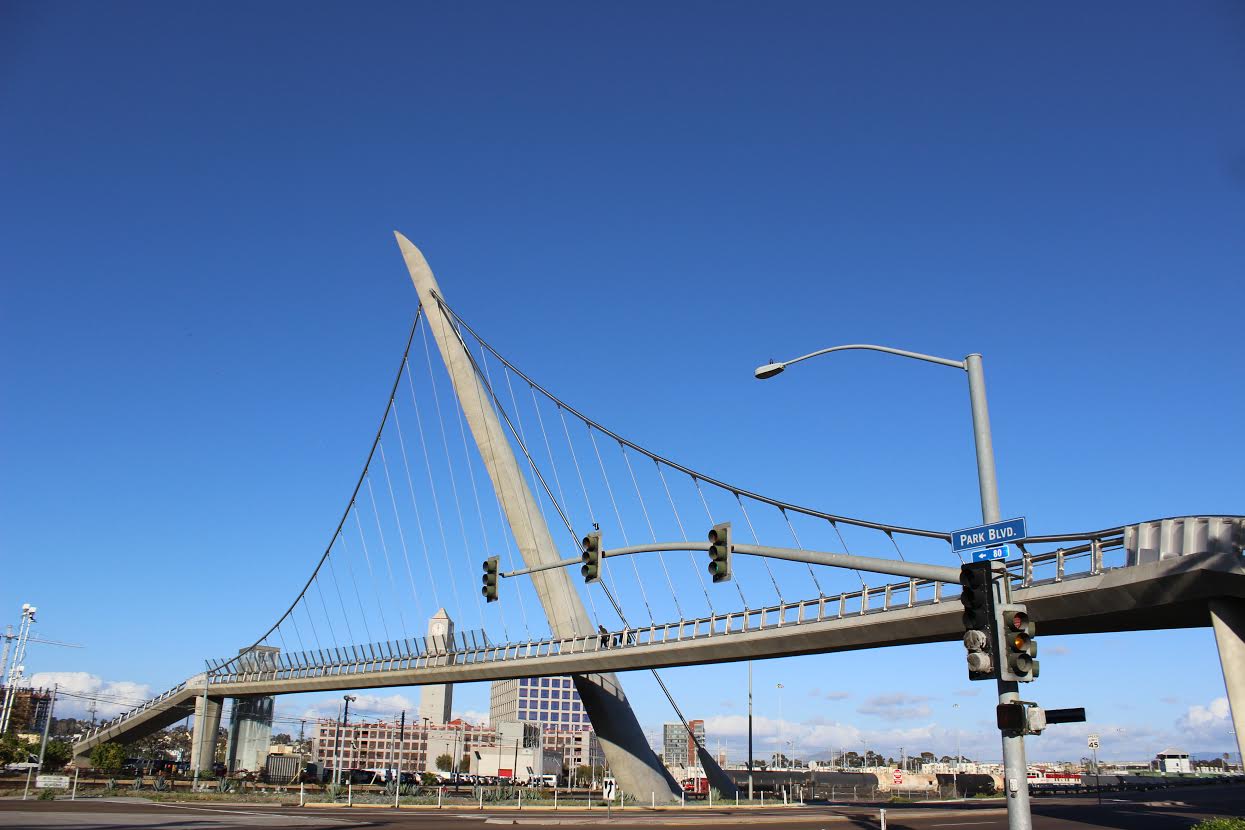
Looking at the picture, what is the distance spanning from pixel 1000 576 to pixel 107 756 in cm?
9361

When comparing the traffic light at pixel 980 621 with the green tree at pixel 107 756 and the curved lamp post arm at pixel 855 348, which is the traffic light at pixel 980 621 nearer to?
the curved lamp post arm at pixel 855 348

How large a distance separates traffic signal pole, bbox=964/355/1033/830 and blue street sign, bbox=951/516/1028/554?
295 mm

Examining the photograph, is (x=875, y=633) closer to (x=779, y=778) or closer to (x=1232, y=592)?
(x=1232, y=592)

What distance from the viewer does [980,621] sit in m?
11.5

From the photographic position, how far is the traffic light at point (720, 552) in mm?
15953

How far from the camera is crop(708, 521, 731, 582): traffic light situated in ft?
52.3

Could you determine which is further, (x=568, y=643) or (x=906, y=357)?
(x=568, y=643)

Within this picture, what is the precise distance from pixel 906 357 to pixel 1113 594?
1831cm

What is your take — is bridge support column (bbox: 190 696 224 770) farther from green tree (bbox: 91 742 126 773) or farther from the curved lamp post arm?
the curved lamp post arm

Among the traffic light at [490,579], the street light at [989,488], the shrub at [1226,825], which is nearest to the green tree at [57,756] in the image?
the traffic light at [490,579]

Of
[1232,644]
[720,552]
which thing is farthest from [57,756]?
[1232,644]

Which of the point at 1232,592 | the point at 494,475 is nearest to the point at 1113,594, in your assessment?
the point at 1232,592

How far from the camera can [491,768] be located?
146 m

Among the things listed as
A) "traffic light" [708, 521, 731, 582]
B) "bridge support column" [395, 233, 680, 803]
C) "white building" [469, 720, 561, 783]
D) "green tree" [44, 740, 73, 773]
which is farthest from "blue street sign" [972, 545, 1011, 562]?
"white building" [469, 720, 561, 783]
